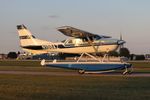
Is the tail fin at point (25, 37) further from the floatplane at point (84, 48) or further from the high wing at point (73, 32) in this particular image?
the high wing at point (73, 32)

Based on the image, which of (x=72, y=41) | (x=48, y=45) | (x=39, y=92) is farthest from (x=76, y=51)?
(x=39, y=92)

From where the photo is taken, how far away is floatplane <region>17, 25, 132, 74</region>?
3406 cm

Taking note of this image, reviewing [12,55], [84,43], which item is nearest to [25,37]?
[84,43]

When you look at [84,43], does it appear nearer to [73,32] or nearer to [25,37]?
[73,32]

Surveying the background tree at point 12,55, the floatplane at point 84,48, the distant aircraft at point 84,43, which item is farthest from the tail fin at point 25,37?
the background tree at point 12,55

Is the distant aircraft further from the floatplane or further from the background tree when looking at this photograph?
the background tree

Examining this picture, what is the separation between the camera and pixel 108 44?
37812 mm

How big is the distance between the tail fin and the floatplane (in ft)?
6.74

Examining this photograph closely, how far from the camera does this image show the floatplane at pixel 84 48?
34062mm

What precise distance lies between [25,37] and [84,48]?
9.74m

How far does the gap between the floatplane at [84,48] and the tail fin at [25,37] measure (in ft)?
Result: 6.74

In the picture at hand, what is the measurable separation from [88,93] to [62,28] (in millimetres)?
19322

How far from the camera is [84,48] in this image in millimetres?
37875

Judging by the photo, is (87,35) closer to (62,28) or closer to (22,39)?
(62,28)
